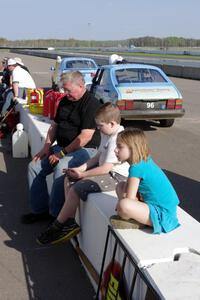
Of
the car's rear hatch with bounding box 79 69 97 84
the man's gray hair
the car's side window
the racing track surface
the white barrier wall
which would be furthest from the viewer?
the car's rear hatch with bounding box 79 69 97 84

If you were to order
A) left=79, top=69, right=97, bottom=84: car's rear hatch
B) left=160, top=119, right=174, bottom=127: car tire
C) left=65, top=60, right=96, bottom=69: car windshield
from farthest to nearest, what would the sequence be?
1. left=65, top=60, right=96, bottom=69: car windshield
2. left=79, top=69, right=97, bottom=84: car's rear hatch
3. left=160, top=119, right=174, bottom=127: car tire

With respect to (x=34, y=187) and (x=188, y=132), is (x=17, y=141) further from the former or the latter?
(x=188, y=132)

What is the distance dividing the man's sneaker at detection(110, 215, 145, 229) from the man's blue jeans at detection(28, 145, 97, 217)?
131 centimetres

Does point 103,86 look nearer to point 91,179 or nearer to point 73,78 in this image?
point 73,78

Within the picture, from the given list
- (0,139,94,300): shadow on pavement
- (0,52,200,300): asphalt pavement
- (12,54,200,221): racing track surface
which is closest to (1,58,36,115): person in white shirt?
(0,52,200,300): asphalt pavement

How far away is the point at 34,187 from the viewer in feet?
16.3

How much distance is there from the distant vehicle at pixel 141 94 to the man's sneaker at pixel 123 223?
6534 millimetres

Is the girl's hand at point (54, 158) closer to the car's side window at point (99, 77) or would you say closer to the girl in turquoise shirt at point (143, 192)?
the girl in turquoise shirt at point (143, 192)

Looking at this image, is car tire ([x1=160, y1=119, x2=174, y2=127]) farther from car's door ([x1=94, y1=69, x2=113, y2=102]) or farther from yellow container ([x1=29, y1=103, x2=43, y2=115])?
yellow container ([x1=29, y1=103, x2=43, y2=115])

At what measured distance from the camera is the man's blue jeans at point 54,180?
175 inches

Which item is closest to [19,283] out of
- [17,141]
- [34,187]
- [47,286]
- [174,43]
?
[47,286]

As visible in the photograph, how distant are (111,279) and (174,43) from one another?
300 feet

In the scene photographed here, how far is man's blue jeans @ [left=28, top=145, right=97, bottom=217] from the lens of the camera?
4.46 meters

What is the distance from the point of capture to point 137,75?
1051 centimetres
